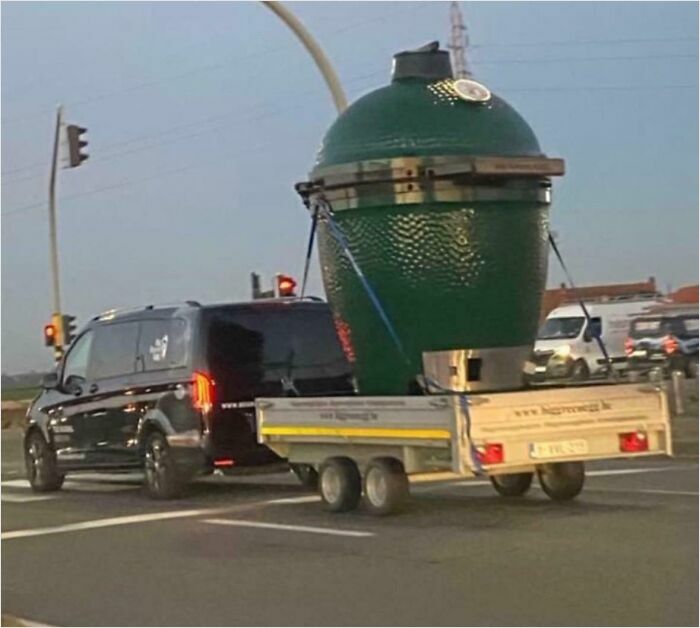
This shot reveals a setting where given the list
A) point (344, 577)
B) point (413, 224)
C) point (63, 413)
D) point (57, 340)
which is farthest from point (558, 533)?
point (57, 340)

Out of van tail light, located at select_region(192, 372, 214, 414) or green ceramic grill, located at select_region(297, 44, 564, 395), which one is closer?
green ceramic grill, located at select_region(297, 44, 564, 395)

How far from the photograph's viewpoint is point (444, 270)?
42.4 feet

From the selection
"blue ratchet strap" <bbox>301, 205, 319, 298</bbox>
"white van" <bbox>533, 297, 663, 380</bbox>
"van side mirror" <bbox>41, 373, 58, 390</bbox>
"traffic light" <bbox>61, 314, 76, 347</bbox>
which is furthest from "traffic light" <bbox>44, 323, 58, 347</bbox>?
"blue ratchet strap" <bbox>301, 205, 319, 298</bbox>

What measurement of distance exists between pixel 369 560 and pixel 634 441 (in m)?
2.90

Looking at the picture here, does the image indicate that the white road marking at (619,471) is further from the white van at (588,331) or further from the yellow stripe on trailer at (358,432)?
the white van at (588,331)

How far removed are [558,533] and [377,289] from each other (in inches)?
107

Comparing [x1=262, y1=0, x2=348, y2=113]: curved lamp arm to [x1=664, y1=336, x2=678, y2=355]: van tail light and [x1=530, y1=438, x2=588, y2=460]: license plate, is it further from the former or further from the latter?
[x1=664, y1=336, x2=678, y2=355]: van tail light

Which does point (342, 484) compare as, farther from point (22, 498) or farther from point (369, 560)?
point (22, 498)

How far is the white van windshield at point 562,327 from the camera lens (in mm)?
37500

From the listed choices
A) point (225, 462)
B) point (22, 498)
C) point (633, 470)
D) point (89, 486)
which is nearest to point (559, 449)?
point (225, 462)

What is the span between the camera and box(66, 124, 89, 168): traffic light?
32.2 metres

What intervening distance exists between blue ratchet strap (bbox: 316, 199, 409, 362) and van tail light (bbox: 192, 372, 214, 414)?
268 centimetres

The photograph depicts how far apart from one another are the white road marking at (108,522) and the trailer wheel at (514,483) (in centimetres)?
257

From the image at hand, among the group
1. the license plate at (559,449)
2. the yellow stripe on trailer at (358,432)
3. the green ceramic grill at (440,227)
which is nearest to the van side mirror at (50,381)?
the yellow stripe on trailer at (358,432)
